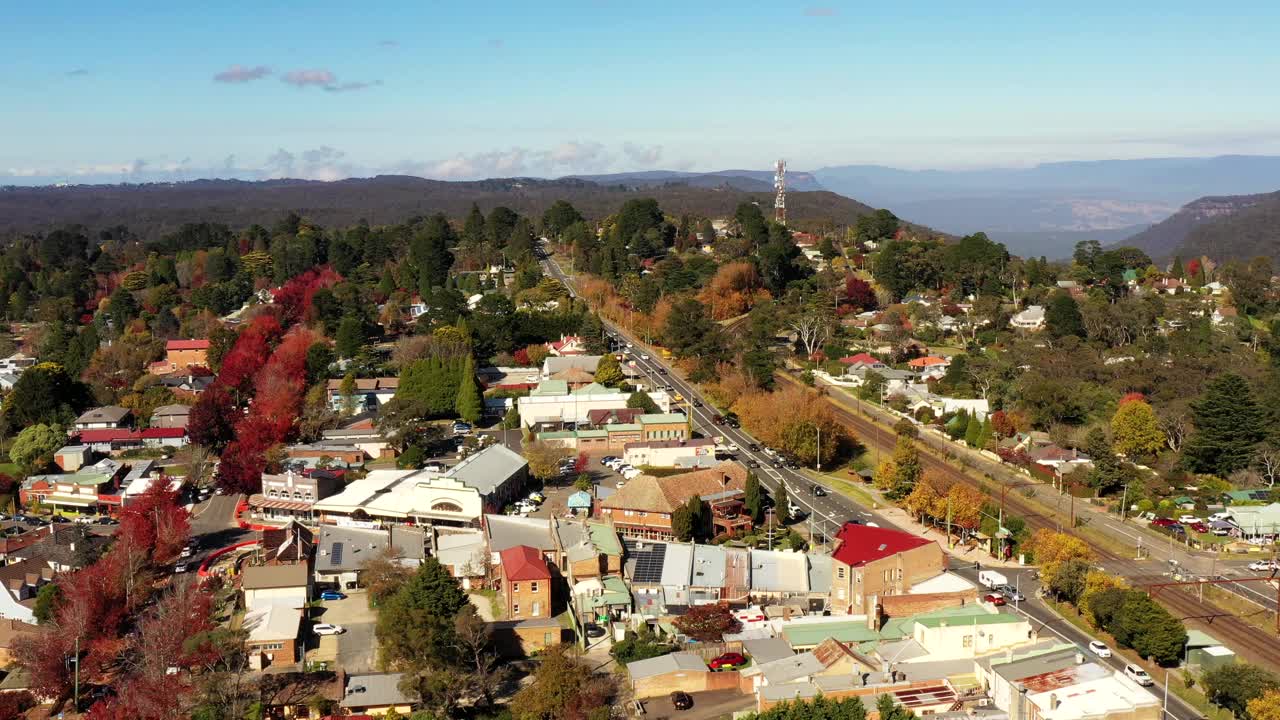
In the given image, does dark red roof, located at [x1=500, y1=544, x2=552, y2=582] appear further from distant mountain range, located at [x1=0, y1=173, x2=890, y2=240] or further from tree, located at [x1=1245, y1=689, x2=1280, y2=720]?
distant mountain range, located at [x1=0, y1=173, x2=890, y2=240]

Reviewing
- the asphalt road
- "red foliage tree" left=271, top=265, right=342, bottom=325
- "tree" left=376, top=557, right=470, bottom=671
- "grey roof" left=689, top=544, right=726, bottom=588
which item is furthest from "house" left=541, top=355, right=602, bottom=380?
"tree" left=376, top=557, right=470, bottom=671

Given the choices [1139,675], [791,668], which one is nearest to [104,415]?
[791,668]

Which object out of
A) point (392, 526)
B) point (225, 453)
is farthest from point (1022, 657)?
point (225, 453)

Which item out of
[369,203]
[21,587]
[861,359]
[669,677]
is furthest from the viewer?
[369,203]

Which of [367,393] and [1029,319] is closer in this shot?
[367,393]

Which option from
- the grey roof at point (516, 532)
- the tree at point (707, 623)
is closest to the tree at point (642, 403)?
the grey roof at point (516, 532)

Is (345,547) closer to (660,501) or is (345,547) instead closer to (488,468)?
(488,468)

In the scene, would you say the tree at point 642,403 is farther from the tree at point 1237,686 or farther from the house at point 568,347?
the tree at point 1237,686
